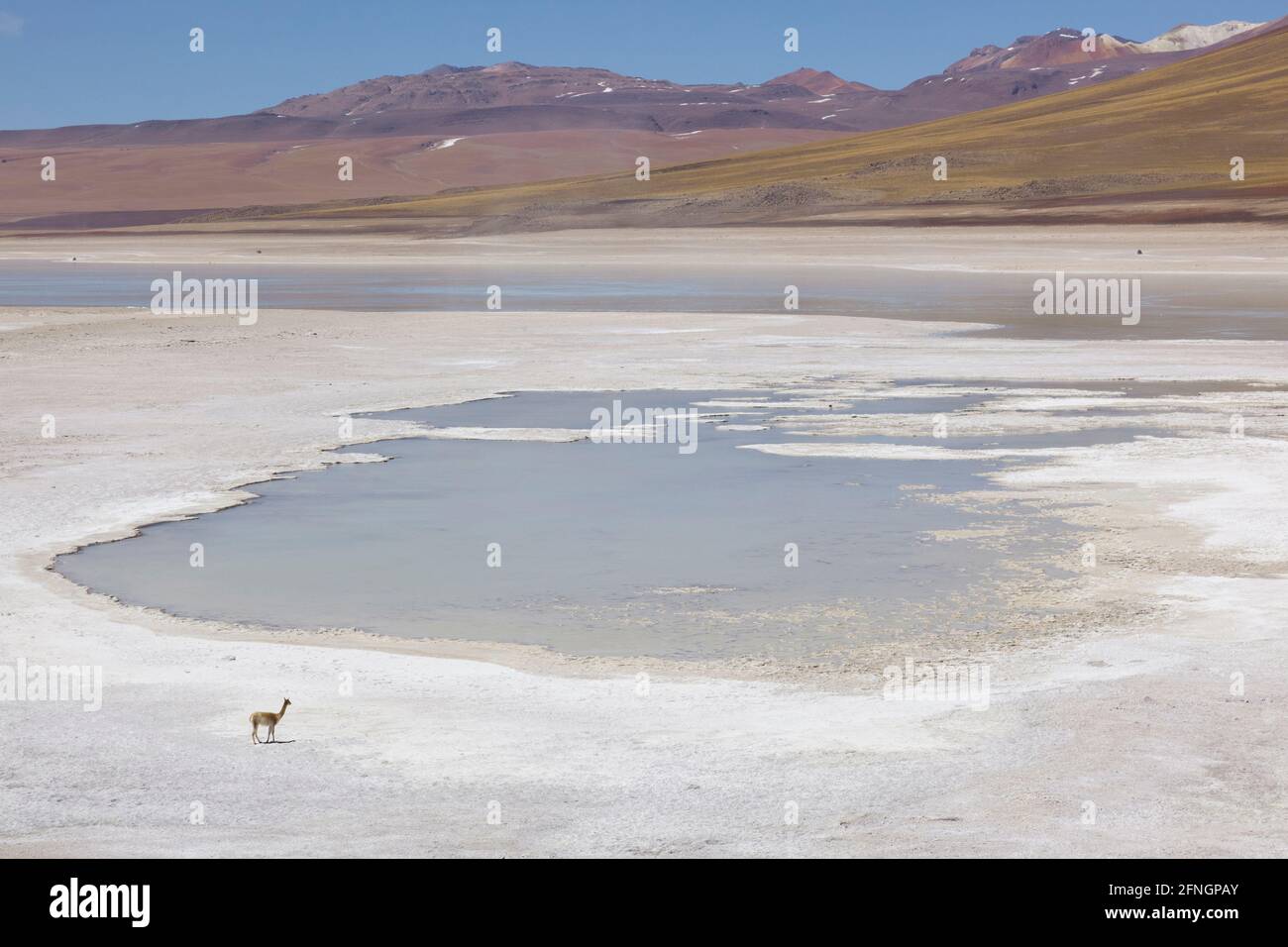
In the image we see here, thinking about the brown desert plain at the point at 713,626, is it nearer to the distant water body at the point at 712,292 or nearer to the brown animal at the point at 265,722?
the brown animal at the point at 265,722

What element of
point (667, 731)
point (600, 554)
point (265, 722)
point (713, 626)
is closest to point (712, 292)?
point (600, 554)

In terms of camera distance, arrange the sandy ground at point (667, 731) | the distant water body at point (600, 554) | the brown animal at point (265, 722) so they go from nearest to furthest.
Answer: the sandy ground at point (667, 731) → the brown animal at point (265, 722) → the distant water body at point (600, 554)

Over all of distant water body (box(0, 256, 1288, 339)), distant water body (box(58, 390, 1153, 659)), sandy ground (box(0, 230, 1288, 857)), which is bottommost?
sandy ground (box(0, 230, 1288, 857))

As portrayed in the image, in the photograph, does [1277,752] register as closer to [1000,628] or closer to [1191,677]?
[1191,677]

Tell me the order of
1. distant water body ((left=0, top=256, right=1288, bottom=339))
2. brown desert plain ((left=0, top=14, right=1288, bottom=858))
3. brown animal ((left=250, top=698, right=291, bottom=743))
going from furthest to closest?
distant water body ((left=0, top=256, right=1288, bottom=339)) → brown animal ((left=250, top=698, right=291, bottom=743)) → brown desert plain ((left=0, top=14, right=1288, bottom=858))

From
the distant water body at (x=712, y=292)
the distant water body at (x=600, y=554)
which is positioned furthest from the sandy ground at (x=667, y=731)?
the distant water body at (x=712, y=292)

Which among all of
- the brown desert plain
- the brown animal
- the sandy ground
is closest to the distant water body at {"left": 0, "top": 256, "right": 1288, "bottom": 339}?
the brown desert plain

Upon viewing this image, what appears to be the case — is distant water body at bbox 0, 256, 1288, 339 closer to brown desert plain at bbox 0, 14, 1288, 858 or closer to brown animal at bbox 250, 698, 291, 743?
brown desert plain at bbox 0, 14, 1288, 858
